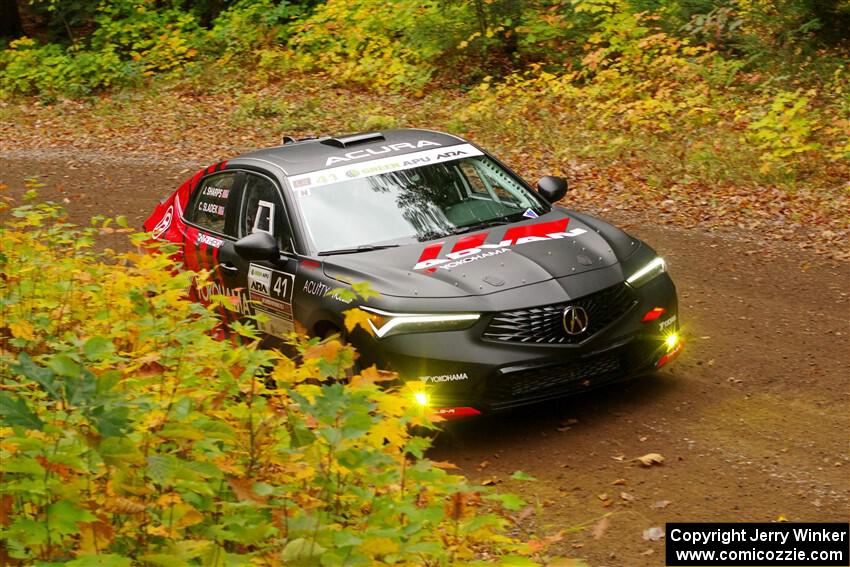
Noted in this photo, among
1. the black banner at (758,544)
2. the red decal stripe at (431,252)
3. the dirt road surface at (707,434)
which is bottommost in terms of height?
the dirt road surface at (707,434)

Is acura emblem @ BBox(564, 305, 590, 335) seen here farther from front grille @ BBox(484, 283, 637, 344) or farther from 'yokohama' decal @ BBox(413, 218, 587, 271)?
'yokohama' decal @ BBox(413, 218, 587, 271)

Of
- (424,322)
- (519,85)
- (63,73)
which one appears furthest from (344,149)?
(63,73)

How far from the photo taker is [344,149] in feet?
27.4

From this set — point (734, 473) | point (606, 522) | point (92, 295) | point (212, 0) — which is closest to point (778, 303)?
point (734, 473)

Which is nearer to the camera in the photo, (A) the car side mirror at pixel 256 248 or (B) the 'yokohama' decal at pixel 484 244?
(B) the 'yokohama' decal at pixel 484 244

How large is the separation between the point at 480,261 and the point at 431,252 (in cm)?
38

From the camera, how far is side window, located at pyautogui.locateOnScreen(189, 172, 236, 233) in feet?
28.1

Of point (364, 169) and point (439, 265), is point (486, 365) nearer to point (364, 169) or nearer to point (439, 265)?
point (439, 265)

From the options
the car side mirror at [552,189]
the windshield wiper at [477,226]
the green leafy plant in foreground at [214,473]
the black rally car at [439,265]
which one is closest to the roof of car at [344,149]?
the black rally car at [439,265]

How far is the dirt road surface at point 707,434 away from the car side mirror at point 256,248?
5.52 feet

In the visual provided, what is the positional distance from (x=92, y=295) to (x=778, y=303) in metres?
5.85

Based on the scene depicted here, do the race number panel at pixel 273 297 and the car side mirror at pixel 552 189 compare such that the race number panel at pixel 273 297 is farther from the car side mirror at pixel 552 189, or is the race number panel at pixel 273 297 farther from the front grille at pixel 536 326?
the car side mirror at pixel 552 189

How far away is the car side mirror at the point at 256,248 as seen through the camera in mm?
7344

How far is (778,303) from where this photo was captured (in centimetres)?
940
